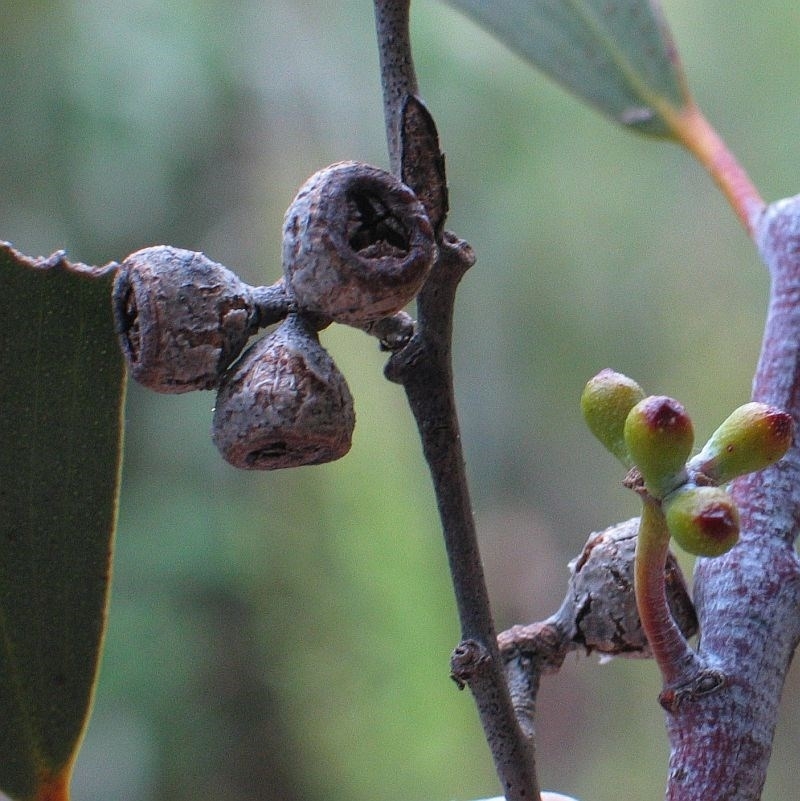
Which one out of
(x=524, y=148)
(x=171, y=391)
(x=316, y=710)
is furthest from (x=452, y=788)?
(x=171, y=391)

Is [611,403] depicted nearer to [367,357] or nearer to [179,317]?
[179,317]

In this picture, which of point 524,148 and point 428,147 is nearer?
point 428,147

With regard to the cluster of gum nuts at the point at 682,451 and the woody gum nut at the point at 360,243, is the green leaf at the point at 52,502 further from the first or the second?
the cluster of gum nuts at the point at 682,451

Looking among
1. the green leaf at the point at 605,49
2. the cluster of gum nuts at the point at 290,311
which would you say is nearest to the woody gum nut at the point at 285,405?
the cluster of gum nuts at the point at 290,311

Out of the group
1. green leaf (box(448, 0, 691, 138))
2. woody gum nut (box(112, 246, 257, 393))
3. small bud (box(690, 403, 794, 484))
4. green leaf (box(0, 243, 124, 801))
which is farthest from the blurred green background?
small bud (box(690, 403, 794, 484))

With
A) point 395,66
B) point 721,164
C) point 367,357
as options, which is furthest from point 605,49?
point 367,357

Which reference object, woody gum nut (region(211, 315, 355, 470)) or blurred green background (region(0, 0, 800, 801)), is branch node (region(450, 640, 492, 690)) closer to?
woody gum nut (region(211, 315, 355, 470))

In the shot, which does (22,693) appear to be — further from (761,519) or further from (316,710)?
(316,710)
